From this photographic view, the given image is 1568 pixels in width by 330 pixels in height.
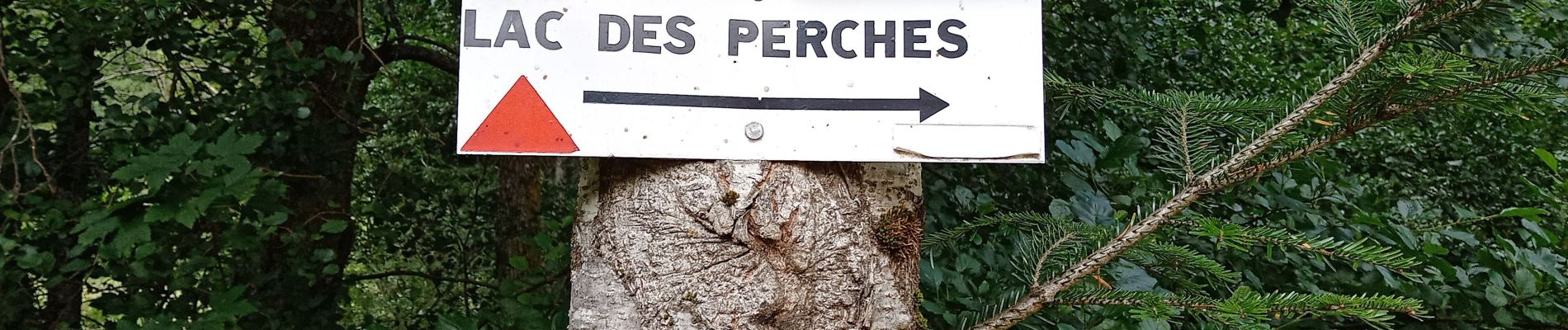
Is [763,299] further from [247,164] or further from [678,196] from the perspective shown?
[247,164]

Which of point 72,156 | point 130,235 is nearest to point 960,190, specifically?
point 130,235

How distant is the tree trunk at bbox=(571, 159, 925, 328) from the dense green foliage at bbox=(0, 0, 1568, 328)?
0.36 metres

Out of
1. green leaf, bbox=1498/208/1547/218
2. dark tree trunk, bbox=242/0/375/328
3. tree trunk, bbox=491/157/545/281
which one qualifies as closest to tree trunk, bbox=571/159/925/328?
green leaf, bbox=1498/208/1547/218

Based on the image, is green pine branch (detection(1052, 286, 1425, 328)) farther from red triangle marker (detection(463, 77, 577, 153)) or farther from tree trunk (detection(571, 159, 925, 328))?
red triangle marker (detection(463, 77, 577, 153))

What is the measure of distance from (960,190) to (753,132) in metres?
1.08

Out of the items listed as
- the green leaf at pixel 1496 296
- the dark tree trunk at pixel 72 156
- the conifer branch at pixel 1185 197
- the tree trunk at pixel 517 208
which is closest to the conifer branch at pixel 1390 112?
the conifer branch at pixel 1185 197

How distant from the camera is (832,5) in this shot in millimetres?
1470

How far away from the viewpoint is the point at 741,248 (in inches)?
53.4

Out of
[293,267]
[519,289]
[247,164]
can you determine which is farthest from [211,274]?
[519,289]

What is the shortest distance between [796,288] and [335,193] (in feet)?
7.21

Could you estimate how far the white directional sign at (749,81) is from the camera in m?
1.41

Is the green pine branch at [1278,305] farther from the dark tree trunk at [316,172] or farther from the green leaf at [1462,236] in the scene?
the dark tree trunk at [316,172]

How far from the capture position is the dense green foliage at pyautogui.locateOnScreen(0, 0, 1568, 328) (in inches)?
74.5

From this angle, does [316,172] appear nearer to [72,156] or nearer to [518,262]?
[72,156]
